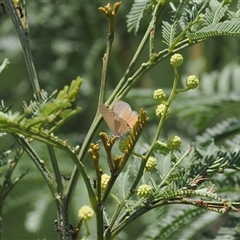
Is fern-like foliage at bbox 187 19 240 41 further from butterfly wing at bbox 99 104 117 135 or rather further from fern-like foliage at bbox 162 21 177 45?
butterfly wing at bbox 99 104 117 135

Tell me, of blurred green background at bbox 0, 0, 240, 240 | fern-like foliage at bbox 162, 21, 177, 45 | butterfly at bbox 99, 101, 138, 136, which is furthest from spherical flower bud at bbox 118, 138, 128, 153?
blurred green background at bbox 0, 0, 240, 240

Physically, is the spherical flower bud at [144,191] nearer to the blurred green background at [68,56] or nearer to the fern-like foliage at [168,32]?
the fern-like foliage at [168,32]

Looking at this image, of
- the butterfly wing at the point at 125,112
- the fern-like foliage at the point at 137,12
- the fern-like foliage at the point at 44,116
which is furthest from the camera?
the fern-like foliage at the point at 137,12

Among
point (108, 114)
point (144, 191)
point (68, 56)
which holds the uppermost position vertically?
point (108, 114)

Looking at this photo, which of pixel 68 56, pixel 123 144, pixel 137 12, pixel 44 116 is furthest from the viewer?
pixel 68 56

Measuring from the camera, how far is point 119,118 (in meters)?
0.64

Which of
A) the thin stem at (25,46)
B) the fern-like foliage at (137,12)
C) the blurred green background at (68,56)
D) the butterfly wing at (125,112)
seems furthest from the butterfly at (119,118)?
the blurred green background at (68,56)

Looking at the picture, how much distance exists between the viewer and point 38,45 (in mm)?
1903

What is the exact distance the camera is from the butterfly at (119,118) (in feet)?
2.09

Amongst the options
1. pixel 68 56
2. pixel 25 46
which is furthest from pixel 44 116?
pixel 68 56

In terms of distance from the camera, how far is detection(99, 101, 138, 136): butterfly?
0.64m

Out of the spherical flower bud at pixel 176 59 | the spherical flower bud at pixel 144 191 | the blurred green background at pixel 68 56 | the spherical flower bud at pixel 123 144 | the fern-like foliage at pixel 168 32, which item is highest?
the fern-like foliage at pixel 168 32

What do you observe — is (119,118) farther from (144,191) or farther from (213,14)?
(213,14)

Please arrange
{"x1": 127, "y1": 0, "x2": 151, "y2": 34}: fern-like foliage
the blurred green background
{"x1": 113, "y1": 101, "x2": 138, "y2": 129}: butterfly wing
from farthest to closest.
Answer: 1. the blurred green background
2. {"x1": 127, "y1": 0, "x2": 151, "y2": 34}: fern-like foliage
3. {"x1": 113, "y1": 101, "x2": 138, "y2": 129}: butterfly wing
